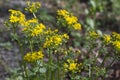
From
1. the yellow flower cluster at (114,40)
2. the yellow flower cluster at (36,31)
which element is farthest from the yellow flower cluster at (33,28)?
the yellow flower cluster at (114,40)

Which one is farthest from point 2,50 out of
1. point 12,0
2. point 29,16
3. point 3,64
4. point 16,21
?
→ point 16,21

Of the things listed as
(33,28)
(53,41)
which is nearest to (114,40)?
(53,41)

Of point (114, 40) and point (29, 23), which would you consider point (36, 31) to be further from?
point (114, 40)

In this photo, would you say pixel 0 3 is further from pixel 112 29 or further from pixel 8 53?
pixel 112 29

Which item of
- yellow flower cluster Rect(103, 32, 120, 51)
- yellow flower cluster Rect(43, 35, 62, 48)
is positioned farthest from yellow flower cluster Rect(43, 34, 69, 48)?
yellow flower cluster Rect(103, 32, 120, 51)

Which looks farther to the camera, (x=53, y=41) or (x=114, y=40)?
(x=114, y=40)

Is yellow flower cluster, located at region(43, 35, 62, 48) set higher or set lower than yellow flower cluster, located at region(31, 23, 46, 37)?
lower

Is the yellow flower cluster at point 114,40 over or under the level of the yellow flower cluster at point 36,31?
under

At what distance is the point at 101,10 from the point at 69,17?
7.84 feet

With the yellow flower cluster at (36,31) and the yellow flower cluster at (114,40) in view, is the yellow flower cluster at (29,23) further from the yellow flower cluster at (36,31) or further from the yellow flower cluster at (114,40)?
the yellow flower cluster at (114,40)

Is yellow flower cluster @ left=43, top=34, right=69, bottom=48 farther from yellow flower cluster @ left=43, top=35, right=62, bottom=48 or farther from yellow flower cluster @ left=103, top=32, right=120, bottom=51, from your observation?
yellow flower cluster @ left=103, top=32, right=120, bottom=51

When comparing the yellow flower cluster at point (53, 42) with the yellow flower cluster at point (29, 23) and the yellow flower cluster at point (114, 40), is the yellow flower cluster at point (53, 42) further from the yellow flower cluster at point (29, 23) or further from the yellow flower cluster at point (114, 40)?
the yellow flower cluster at point (114, 40)

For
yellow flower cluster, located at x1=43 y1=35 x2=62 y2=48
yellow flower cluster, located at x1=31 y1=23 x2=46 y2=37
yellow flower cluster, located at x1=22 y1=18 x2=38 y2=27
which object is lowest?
yellow flower cluster, located at x1=43 y1=35 x2=62 y2=48

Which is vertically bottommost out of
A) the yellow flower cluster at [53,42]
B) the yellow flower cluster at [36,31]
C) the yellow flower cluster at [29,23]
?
the yellow flower cluster at [53,42]
